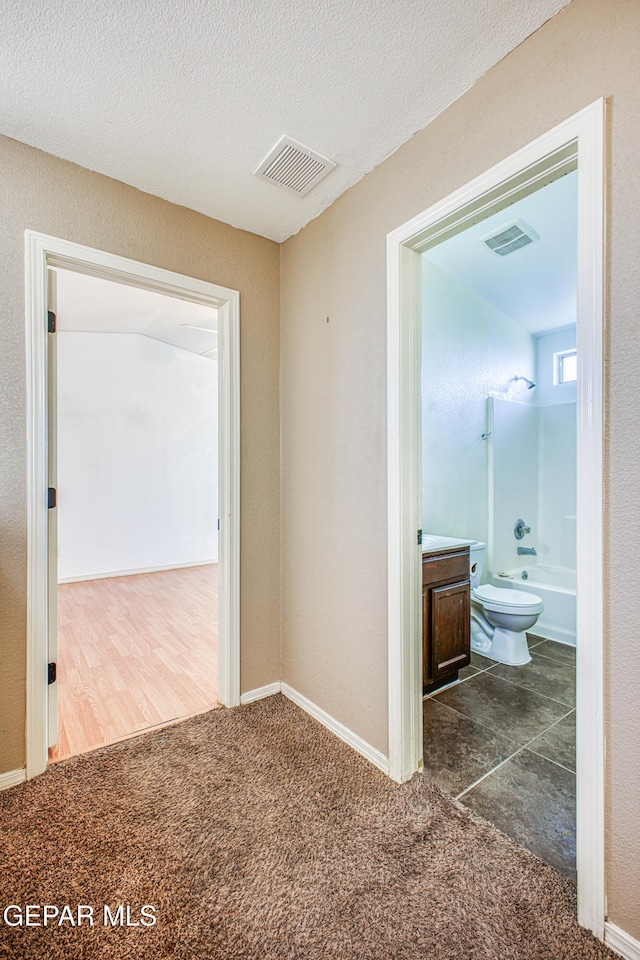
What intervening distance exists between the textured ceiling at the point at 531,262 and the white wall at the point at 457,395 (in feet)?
0.41

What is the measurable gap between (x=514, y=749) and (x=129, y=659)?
2.50 meters

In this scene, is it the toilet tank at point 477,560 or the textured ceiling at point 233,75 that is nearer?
the textured ceiling at point 233,75

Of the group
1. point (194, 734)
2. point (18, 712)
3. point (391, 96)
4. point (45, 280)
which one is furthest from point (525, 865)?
point (45, 280)

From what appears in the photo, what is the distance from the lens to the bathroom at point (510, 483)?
1842 millimetres

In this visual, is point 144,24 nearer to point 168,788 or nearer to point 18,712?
point 18,712

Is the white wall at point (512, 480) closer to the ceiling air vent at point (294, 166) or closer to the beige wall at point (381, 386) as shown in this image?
the beige wall at point (381, 386)

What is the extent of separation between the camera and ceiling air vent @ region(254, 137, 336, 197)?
69.4 inches

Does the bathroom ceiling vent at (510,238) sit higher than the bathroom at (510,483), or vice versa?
the bathroom ceiling vent at (510,238)

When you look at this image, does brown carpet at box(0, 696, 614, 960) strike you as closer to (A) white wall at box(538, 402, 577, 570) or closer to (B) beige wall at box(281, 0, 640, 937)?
(B) beige wall at box(281, 0, 640, 937)

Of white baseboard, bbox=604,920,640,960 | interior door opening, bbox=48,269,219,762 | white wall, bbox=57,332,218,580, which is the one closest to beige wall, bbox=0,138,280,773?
interior door opening, bbox=48,269,219,762

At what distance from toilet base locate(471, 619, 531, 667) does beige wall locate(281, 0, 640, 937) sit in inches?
58.6

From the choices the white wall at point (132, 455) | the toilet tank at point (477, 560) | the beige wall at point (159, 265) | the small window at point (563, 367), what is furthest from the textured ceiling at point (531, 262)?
the white wall at point (132, 455)

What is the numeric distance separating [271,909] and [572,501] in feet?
13.3

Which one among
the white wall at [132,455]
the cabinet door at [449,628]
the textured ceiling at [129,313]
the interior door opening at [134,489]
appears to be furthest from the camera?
the white wall at [132,455]
